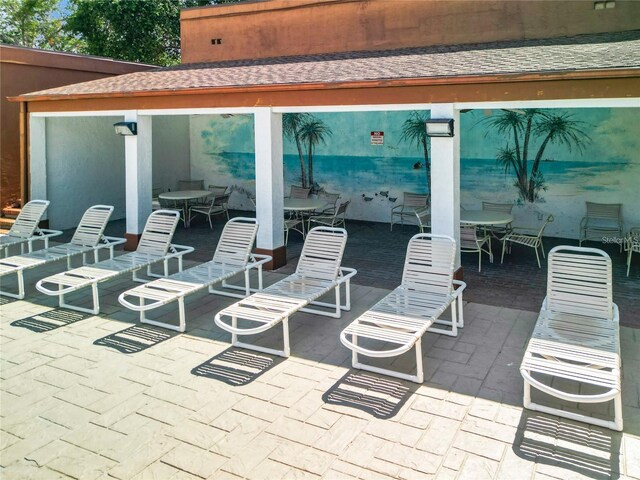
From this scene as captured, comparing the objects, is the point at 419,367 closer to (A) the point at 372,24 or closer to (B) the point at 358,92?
(B) the point at 358,92

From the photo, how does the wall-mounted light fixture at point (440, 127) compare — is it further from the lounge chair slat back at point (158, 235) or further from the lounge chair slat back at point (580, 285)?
the lounge chair slat back at point (158, 235)

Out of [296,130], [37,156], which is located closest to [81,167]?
[37,156]

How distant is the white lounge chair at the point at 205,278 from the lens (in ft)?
22.7

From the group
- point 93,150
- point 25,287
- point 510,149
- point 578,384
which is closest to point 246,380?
point 578,384

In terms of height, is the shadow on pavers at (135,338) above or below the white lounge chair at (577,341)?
below

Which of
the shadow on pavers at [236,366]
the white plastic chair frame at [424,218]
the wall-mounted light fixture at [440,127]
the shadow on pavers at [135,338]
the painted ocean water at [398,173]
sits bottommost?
the shadow on pavers at [236,366]

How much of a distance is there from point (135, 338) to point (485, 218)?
21.0 ft

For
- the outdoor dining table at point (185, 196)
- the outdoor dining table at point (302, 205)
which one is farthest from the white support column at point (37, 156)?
the outdoor dining table at point (302, 205)

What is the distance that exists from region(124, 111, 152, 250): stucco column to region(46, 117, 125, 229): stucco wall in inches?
116

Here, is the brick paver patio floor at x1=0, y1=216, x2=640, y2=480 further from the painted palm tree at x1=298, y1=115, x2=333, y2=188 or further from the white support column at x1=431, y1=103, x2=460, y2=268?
the painted palm tree at x1=298, y1=115, x2=333, y2=188

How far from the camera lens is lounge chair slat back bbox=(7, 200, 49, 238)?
33.5 feet

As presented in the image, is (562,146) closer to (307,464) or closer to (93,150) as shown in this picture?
(307,464)

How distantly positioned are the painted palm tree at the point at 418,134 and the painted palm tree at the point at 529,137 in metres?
1.38

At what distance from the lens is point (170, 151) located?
15.8 metres
